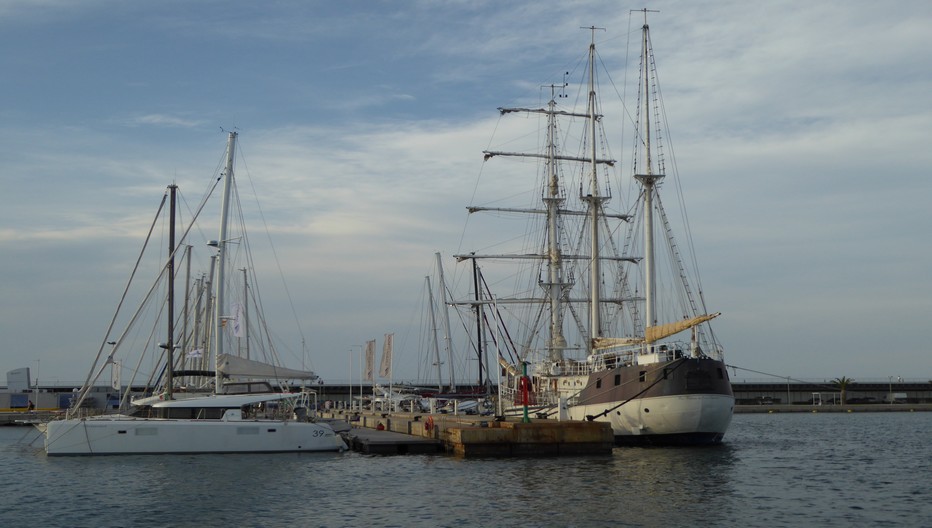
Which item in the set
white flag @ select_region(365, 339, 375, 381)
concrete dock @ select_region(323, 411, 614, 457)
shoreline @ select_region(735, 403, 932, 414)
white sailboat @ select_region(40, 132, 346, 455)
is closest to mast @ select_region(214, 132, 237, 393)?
white sailboat @ select_region(40, 132, 346, 455)

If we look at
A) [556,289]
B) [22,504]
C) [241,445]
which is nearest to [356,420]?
[556,289]

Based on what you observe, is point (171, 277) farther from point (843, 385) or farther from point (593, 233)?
point (843, 385)

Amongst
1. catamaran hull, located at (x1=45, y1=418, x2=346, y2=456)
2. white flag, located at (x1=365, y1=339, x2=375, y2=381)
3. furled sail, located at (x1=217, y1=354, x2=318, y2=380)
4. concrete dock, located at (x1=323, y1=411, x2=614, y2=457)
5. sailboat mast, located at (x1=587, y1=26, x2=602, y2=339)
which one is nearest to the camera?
catamaran hull, located at (x1=45, y1=418, x2=346, y2=456)

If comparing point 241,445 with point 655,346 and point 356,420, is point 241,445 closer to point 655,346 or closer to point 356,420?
point 655,346

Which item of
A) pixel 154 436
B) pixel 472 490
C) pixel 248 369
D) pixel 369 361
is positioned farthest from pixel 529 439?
pixel 369 361

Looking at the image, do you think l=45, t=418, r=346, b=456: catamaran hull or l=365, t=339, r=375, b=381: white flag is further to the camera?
l=365, t=339, r=375, b=381: white flag

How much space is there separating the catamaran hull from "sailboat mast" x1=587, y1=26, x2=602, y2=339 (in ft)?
94.1

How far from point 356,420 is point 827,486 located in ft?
168

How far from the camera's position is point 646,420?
55219 mm

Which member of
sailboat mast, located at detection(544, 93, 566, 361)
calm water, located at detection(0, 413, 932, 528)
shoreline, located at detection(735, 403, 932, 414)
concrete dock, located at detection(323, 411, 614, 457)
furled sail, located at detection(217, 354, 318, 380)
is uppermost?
sailboat mast, located at detection(544, 93, 566, 361)

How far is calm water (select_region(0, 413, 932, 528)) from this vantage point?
32.8m

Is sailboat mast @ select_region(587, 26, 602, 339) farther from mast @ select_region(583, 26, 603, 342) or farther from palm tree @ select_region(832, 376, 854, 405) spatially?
palm tree @ select_region(832, 376, 854, 405)

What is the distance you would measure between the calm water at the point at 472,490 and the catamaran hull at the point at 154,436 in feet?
2.37

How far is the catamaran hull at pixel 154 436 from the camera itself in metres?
50.3
